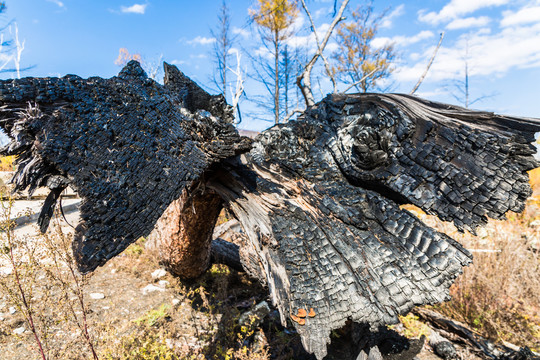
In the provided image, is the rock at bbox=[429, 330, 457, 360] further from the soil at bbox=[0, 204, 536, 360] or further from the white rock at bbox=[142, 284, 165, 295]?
the white rock at bbox=[142, 284, 165, 295]

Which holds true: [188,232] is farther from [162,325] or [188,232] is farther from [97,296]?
[97,296]

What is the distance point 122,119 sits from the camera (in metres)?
1.40

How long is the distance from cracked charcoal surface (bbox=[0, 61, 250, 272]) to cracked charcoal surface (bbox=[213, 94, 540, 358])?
47cm

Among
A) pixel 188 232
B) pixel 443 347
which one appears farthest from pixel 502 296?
pixel 188 232

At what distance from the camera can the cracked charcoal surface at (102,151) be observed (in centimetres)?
122

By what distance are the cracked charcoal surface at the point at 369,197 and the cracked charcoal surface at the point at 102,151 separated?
1.54 ft

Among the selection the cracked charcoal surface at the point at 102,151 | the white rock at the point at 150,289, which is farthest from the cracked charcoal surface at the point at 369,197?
the white rock at the point at 150,289

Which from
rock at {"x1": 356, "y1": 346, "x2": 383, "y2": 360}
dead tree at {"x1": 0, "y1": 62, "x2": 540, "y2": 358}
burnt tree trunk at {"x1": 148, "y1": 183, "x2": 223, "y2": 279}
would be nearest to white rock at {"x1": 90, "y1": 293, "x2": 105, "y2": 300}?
burnt tree trunk at {"x1": 148, "y1": 183, "x2": 223, "y2": 279}

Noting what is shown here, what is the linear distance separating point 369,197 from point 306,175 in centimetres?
39

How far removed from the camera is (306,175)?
182 centimetres

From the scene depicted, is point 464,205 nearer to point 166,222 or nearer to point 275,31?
point 166,222

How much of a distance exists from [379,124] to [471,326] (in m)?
2.88

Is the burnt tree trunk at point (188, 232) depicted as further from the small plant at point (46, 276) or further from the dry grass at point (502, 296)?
the dry grass at point (502, 296)

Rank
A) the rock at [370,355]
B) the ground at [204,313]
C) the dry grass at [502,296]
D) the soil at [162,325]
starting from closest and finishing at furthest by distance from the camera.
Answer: the rock at [370,355] → the soil at [162,325] → the ground at [204,313] → the dry grass at [502,296]
